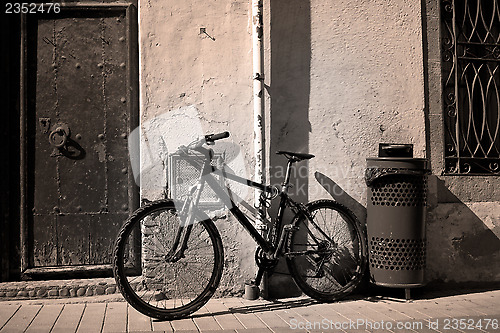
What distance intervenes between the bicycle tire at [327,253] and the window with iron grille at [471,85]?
131 cm

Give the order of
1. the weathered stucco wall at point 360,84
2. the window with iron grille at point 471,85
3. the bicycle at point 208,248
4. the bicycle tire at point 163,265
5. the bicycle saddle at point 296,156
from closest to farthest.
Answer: the bicycle tire at point 163,265 < the bicycle at point 208,248 < the bicycle saddle at point 296,156 < the weathered stucco wall at point 360,84 < the window with iron grille at point 471,85

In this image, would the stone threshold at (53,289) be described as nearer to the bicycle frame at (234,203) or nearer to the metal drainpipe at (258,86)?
the bicycle frame at (234,203)

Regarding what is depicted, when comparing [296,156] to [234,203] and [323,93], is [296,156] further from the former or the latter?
[323,93]

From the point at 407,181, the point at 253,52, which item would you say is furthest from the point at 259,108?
the point at 407,181

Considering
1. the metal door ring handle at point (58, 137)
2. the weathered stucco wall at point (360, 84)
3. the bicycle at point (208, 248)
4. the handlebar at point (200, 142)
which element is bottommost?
the bicycle at point (208, 248)

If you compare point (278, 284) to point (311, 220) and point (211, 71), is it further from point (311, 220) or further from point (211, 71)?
point (211, 71)

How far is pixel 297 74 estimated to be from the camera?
559cm

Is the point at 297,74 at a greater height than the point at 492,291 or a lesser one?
greater

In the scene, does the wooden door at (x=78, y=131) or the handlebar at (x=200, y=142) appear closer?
the handlebar at (x=200, y=142)

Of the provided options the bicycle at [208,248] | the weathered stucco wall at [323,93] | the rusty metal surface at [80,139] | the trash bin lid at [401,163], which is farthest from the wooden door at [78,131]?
the trash bin lid at [401,163]

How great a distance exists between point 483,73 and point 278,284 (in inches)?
125

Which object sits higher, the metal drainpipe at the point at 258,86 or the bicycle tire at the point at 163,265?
the metal drainpipe at the point at 258,86

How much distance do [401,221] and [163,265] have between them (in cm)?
219

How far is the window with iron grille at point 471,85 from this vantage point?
238 inches
